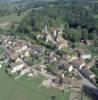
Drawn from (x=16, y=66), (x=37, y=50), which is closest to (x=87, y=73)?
(x=16, y=66)

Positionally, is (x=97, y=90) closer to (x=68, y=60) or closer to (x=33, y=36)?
(x=68, y=60)

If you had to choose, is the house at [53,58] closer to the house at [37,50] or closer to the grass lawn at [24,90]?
the house at [37,50]

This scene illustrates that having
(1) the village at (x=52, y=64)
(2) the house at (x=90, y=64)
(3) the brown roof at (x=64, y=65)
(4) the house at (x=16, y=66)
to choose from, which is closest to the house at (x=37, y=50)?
(1) the village at (x=52, y=64)

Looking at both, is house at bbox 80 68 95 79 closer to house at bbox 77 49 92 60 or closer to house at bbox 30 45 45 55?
house at bbox 77 49 92 60

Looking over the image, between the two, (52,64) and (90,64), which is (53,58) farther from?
(90,64)

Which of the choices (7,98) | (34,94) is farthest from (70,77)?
(7,98)

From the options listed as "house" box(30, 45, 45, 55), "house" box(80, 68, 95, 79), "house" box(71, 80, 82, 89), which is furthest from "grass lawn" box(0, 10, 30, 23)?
"house" box(71, 80, 82, 89)

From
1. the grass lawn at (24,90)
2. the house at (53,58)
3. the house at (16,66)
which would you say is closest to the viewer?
the grass lawn at (24,90)
